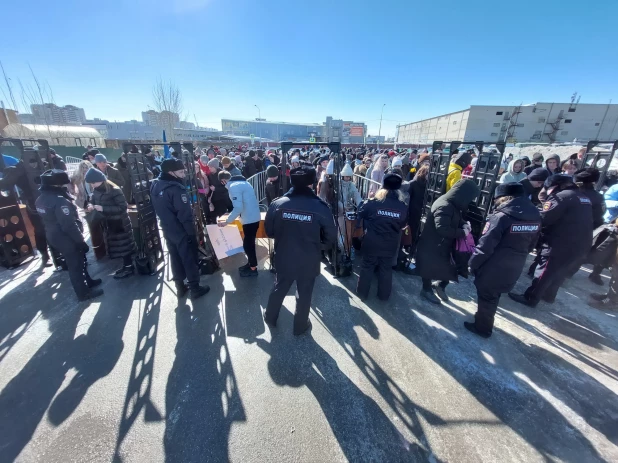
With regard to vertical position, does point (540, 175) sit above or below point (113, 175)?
above

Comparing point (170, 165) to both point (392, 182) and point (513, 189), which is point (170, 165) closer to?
point (392, 182)

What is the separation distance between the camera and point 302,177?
2.79 metres

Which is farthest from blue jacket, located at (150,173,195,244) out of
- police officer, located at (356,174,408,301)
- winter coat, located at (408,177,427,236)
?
winter coat, located at (408,177,427,236)

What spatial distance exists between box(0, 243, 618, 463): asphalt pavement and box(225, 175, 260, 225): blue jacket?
1.32 metres

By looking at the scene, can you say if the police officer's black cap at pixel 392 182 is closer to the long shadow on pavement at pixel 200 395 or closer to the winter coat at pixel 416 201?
the winter coat at pixel 416 201

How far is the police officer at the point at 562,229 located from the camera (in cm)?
347

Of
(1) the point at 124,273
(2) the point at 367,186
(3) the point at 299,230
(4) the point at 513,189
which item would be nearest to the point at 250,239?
(3) the point at 299,230

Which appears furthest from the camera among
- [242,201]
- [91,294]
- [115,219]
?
[115,219]

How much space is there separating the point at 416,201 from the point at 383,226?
5.95 ft

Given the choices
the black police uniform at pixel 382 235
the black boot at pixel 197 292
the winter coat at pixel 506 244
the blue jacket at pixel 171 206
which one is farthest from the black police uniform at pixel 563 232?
the black boot at pixel 197 292

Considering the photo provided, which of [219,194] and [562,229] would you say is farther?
[219,194]

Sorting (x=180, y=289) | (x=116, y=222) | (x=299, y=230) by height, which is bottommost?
(x=180, y=289)

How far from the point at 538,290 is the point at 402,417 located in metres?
3.28

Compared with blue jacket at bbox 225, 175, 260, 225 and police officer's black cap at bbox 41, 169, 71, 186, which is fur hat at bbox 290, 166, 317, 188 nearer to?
blue jacket at bbox 225, 175, 260, 225
